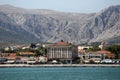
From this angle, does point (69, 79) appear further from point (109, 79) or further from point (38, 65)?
point (38, 65)

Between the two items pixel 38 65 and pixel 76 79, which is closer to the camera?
pixel 76 79

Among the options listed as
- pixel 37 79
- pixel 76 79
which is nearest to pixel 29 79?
pixel 37 79

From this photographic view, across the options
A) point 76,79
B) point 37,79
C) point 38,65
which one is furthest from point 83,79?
point 38,65

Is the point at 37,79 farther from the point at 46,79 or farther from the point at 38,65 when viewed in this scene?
the point at 38,65

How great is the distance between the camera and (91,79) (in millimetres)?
103625

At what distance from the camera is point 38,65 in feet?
654

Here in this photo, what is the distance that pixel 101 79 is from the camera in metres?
105

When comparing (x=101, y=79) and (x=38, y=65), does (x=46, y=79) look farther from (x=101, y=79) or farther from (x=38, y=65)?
(x=38, y=65)

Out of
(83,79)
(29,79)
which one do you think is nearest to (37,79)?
(29,79)

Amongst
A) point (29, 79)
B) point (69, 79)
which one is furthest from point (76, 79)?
point (29, 79)

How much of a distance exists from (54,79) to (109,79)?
9.40m

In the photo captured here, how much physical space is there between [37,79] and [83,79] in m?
7.98

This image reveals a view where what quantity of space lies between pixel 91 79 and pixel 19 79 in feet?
41.2

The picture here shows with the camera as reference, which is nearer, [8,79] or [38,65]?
[8,79]
